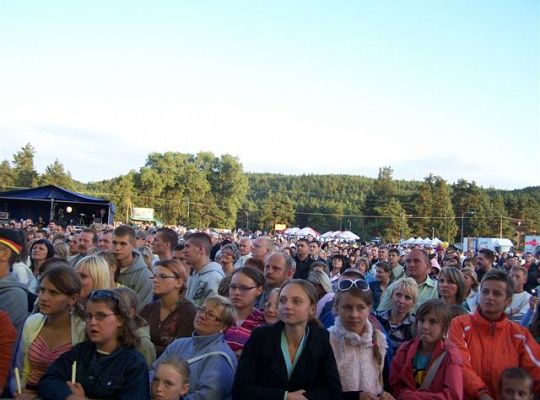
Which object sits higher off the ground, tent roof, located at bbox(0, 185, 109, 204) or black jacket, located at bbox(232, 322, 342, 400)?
tent roof, located at bbox(0, 185, 109, 204)

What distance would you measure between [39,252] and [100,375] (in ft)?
14.7

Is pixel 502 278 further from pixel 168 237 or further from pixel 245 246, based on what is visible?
pixel 245 246

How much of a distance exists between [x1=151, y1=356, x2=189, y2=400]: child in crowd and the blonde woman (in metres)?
1.41

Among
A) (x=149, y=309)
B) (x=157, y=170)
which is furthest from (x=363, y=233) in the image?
(x=149, y=309)

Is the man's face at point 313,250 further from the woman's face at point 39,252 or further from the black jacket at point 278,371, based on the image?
the black jacket at point 278,371

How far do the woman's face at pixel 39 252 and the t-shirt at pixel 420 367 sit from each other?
518cm

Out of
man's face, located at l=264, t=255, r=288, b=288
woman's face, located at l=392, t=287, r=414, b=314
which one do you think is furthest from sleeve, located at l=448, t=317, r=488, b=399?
man's face, located at l=264, t=255, r=288, b=288

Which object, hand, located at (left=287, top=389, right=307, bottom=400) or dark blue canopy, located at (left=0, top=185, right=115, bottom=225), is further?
dark blue canopy, located at (left=0, top=185, right=115, bottom=225)

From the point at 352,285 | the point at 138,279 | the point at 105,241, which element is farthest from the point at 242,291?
the point at 105,241

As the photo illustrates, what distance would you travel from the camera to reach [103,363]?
316 cm

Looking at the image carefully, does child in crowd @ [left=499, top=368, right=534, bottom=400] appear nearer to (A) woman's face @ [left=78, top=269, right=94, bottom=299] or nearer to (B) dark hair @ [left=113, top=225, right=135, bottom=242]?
(A) woman's face @ [left=78, top=269, right=94, bottom=299]

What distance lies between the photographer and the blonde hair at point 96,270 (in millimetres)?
4402

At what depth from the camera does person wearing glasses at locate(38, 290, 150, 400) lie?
3062 millimetres

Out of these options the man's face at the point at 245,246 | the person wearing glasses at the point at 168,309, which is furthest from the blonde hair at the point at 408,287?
the man's face at the point at 245,246
